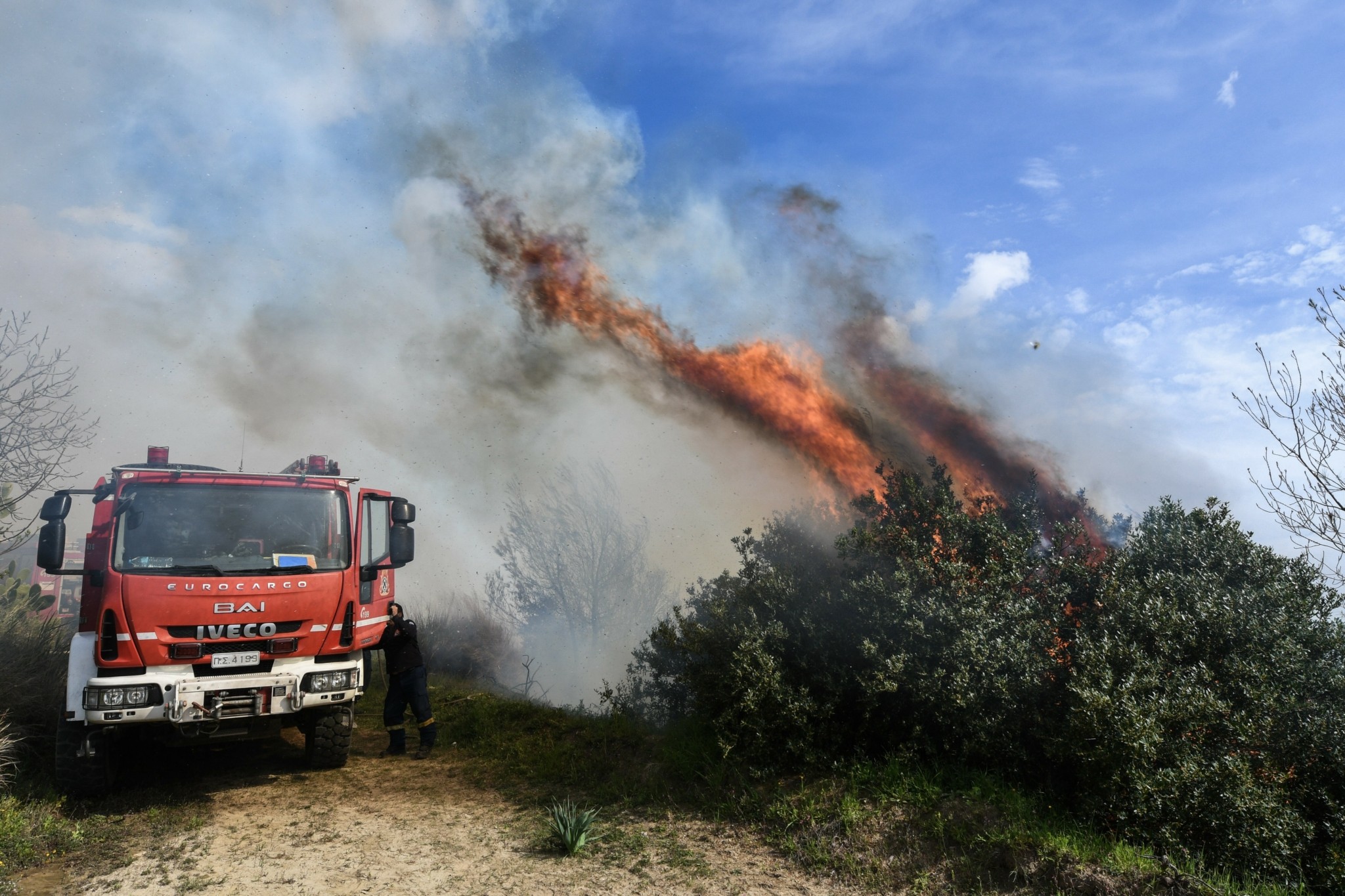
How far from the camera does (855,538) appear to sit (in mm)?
9148

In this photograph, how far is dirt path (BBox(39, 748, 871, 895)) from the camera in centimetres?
661

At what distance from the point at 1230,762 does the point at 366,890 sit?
763 cm

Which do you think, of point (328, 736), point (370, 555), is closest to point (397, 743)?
point (328, 736)

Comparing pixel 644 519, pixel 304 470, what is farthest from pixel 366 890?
pixel 644 519

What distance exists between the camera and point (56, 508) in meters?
8.16

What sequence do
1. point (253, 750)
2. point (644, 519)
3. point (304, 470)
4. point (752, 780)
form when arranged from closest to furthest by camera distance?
point (752, 780) → point (304, 470) → point (253, 750) → point (644, 519)

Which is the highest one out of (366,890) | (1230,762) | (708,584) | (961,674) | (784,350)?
(784,350)

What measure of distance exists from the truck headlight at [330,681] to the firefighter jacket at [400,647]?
1.80 meters

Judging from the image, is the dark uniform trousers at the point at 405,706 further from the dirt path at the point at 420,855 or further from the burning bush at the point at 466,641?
the burning bush at the point at 466,641

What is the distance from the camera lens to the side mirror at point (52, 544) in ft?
26.2

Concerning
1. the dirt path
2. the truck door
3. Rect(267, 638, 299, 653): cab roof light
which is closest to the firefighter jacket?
the truck door

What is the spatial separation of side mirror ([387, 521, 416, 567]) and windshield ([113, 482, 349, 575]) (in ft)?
1.94

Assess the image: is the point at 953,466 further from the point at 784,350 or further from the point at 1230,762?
the point at 1230,762

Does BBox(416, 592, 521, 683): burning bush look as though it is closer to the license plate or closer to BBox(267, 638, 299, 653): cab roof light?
BBox(267, 638, 299, 653): cab roof light
